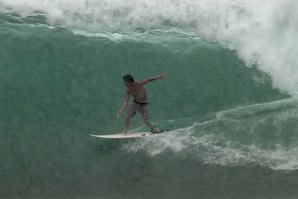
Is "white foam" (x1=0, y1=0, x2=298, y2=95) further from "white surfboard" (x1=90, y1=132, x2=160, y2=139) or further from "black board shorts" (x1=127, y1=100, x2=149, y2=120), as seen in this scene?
"white surfboard" (x1=90, y1=132, x2=160, y2=139)

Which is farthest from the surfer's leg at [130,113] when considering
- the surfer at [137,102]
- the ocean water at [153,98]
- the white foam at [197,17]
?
the white foam at [197,17]

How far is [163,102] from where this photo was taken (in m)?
11.4

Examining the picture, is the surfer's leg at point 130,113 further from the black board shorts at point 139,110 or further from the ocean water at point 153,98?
the ocean water at point 153,98

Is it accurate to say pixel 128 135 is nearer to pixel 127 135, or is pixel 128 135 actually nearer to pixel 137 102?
pixel 127 135

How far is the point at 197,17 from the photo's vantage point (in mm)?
13578

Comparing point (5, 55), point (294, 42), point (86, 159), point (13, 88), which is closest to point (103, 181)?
point (86, 159)

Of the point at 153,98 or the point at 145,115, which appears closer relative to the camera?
the point at 145,115

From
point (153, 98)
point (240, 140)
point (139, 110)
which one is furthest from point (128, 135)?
point (240, 140)

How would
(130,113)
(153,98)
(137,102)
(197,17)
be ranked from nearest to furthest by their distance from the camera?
(137,102), (130,113), (153,98), (197,17)

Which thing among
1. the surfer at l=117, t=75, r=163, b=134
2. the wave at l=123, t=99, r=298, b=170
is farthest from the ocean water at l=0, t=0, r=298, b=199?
the surfer at l=117, t=75, r=163, b=134

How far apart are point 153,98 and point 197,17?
10.2 ft

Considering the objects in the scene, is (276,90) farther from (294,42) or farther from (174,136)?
(174,136)

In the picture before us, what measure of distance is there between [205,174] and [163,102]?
2243mm

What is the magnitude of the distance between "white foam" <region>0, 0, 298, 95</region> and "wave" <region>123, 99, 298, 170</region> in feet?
7.56
